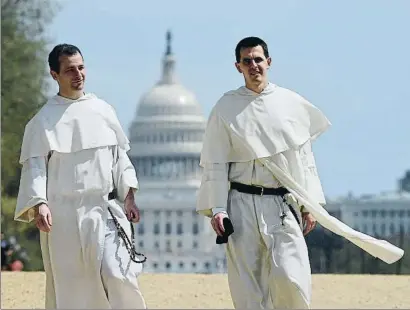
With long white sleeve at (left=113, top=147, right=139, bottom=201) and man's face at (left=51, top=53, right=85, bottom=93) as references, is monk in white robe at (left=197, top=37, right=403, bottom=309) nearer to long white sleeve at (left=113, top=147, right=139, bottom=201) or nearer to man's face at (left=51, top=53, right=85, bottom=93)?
long white sleeve at (left=113, top=147, right=139, bottom=201)

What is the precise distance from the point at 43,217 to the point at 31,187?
23cm

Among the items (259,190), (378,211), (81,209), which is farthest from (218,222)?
(378,211)

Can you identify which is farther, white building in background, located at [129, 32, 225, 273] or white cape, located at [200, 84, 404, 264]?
white building in background, located at [129, 32, 225, 273]

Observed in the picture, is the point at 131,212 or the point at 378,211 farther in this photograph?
the point at 378,211

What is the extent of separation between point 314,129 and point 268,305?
1199mm

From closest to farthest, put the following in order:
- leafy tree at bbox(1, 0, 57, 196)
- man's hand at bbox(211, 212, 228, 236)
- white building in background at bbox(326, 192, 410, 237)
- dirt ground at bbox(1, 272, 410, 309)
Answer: man's hand at bbox(211, 212, 228, 236)
dirt ground at bbox(1, 272, 410, 309)
leafy tree at bbox(1, 0, 57, 196)
white building in background at bbox(326, 192, 410, 237)

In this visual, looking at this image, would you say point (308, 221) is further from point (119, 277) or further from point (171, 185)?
point (171, 185)

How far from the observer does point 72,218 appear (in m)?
9.55

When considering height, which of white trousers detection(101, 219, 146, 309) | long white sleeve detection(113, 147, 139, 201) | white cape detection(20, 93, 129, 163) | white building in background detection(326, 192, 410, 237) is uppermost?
white cape detection(20, 93, 129, 163)

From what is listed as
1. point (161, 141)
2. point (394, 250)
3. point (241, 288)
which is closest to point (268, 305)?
point (241, 288)

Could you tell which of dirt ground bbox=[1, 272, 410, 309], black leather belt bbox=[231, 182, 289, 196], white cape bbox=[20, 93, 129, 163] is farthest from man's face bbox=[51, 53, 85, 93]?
dirt ground bbox=[1, 272, 410, 309]

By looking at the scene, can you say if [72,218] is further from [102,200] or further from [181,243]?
[181,243]

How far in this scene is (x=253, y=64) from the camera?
9406mm

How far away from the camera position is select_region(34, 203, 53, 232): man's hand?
930 centimetres
